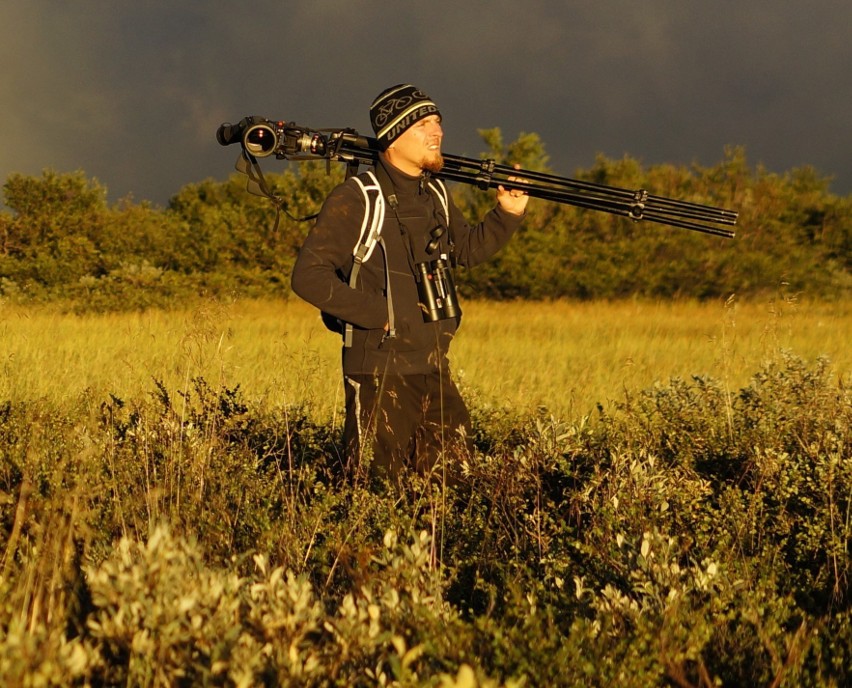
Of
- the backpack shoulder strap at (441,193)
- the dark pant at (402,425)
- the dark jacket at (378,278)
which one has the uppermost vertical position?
the backpack shoulder strap at (441,193)

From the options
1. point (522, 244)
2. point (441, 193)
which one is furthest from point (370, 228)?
point (522, 244)

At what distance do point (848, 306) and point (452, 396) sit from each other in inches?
769

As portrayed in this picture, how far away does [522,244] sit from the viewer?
25.4 m

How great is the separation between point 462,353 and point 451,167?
7698 millimetres

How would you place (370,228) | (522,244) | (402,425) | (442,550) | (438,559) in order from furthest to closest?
(522,244) < (402,425) < (370,228) < (438,559) < (442,550)

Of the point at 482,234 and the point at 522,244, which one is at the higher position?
the point at 522,244

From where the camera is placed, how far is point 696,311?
69.3 ft

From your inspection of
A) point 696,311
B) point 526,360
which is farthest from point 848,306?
point 526,360

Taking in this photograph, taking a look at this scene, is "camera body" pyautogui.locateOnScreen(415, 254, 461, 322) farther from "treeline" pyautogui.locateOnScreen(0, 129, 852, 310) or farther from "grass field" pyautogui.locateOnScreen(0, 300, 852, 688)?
"treeline" pyautogui.locateOnScreen(0, 129, 852, 310)

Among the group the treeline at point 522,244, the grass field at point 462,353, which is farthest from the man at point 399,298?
the treeline at point 522,244

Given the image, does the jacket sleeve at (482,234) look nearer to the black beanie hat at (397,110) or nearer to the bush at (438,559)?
the black beanie hat at (397,110)

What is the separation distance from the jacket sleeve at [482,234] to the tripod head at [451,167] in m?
0.21

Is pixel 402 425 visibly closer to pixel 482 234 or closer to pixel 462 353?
pixel 482 234

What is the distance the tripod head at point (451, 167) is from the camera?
16.5 feet
